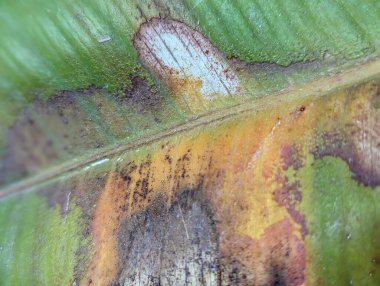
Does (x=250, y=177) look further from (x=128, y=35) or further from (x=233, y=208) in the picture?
(x=128, y=35)

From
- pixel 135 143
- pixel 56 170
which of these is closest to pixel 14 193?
pixel 56 170

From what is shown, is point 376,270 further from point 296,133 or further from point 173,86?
point 173,86

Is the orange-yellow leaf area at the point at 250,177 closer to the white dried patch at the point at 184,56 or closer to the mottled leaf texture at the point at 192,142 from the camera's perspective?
the mottled leaf texture at the point at 192,142

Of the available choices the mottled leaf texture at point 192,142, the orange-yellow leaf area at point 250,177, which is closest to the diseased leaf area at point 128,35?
the mottled leaf texture at point 192,142

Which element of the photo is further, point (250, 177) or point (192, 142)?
point (192, 142)

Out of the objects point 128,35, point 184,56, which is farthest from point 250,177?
point 128,35

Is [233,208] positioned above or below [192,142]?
below

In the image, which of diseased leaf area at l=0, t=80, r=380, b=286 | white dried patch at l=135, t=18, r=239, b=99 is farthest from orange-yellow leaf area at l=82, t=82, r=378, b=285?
white dried patch at l=135, t=18, r=239, b=99
